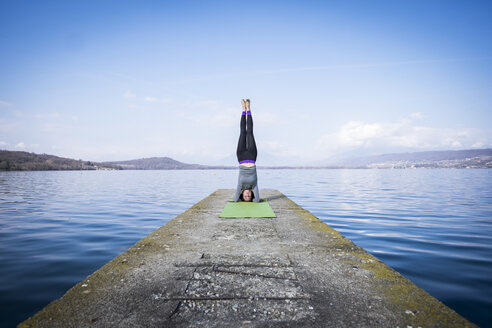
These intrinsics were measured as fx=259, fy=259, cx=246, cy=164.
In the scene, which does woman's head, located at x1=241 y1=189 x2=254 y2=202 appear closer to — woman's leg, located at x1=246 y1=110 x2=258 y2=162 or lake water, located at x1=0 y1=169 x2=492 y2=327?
woman's leg, located at x1=246 y1=110 x2=258 y2=162

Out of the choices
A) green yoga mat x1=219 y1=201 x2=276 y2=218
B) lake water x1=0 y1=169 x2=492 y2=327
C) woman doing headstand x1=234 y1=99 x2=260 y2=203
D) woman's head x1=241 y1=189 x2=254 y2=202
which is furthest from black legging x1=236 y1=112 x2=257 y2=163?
lake water x1=0 y1=169 x2=492 y2=327

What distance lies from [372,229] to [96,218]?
10185 mm

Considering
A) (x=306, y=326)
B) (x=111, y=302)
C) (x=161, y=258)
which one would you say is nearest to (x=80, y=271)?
(x=161, y=258)

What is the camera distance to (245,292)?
8.74ft

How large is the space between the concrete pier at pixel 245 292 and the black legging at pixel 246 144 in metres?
5.23

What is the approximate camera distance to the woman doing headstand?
8.94 metres

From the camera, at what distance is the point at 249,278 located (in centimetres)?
299

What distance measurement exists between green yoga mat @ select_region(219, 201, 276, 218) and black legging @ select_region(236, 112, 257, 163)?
1636mm

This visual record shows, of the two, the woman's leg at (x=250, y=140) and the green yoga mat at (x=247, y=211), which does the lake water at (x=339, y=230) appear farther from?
the woman's leg at (x=250, y=140)

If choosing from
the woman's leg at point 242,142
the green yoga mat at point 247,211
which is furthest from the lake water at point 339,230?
the woman's leg at point 242,142

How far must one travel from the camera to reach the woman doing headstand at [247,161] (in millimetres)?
8938

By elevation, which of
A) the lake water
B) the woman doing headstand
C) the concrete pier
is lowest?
the lake water

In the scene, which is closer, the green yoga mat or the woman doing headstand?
the green yoga mat

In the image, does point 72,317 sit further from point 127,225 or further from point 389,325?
point 127,225
